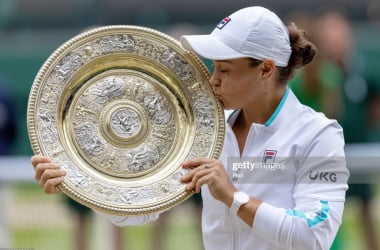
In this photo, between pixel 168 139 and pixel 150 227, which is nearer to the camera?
pixel 168 139

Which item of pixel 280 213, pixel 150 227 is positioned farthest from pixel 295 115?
pixel 150 227

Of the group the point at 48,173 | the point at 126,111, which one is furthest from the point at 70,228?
the point at 48,173

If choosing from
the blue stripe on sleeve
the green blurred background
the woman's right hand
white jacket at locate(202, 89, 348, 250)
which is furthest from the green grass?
the woman's right hand

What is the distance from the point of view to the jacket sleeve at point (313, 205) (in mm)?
2969

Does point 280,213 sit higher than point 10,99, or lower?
higher

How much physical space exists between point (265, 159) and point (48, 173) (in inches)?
22.4

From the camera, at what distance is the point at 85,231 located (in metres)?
6.12

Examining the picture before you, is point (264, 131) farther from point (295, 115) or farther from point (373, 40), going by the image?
point (373, 40)

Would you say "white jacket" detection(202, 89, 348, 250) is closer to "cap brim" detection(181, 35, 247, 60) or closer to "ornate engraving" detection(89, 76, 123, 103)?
"cap brim" detection(181, 35, 247, 60)

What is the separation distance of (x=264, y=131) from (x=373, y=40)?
5689 millimetres

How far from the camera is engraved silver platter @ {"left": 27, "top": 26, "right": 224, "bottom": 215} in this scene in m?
3.10

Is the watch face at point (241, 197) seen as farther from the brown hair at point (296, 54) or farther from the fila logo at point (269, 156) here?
the brown hair at point (296, 54)

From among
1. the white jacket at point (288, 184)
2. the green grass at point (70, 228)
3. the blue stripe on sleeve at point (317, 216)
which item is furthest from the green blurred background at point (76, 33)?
the blue stripe on sleeve at point (317, 216)

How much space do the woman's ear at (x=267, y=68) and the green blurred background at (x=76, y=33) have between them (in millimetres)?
2741
